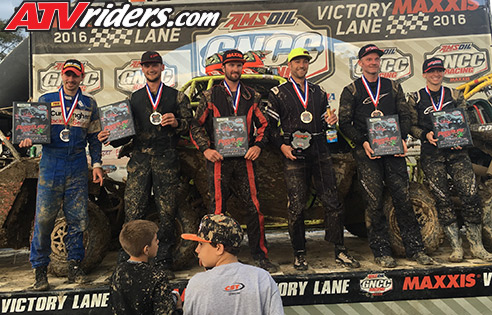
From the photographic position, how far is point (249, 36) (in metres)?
6.55

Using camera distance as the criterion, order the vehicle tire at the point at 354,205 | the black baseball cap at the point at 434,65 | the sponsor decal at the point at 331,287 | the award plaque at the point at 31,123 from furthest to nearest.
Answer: the vehicle tire at the point at 354,205 < the black baseball cap at the point at 434,65 < the award plaque at the point at 31,123 < the sponsor decal at the point at 331,287

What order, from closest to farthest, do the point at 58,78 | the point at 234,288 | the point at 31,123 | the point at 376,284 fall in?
1. the point at 234,288
2. the point at 376,284
3. the point at 31,123
4. the point at 58,78

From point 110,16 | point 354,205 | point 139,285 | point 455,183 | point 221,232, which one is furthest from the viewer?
point 110,16

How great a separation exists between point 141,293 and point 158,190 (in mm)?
1879

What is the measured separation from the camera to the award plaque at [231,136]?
3.77 metres

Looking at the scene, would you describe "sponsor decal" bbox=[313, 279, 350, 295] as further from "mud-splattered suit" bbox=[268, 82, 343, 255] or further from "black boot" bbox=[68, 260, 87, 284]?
"black boot" bbox=[68, 260, 87, 284]

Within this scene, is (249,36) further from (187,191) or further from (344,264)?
(344,264)

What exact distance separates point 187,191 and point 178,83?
273cm

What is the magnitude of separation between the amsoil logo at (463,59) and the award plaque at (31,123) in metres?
5.88

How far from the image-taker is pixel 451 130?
161 inches

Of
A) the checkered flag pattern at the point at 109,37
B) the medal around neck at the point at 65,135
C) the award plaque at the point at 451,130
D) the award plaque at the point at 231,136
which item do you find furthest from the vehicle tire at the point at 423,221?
the checkered flag pattern at the point at 109,37

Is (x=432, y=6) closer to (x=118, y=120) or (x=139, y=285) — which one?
(x=118, y=120)

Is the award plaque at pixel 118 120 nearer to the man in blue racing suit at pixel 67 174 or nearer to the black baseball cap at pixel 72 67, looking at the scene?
the man in blue racing suit at pixel 67 174

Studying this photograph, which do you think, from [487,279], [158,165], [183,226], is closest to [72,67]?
[158,165]
